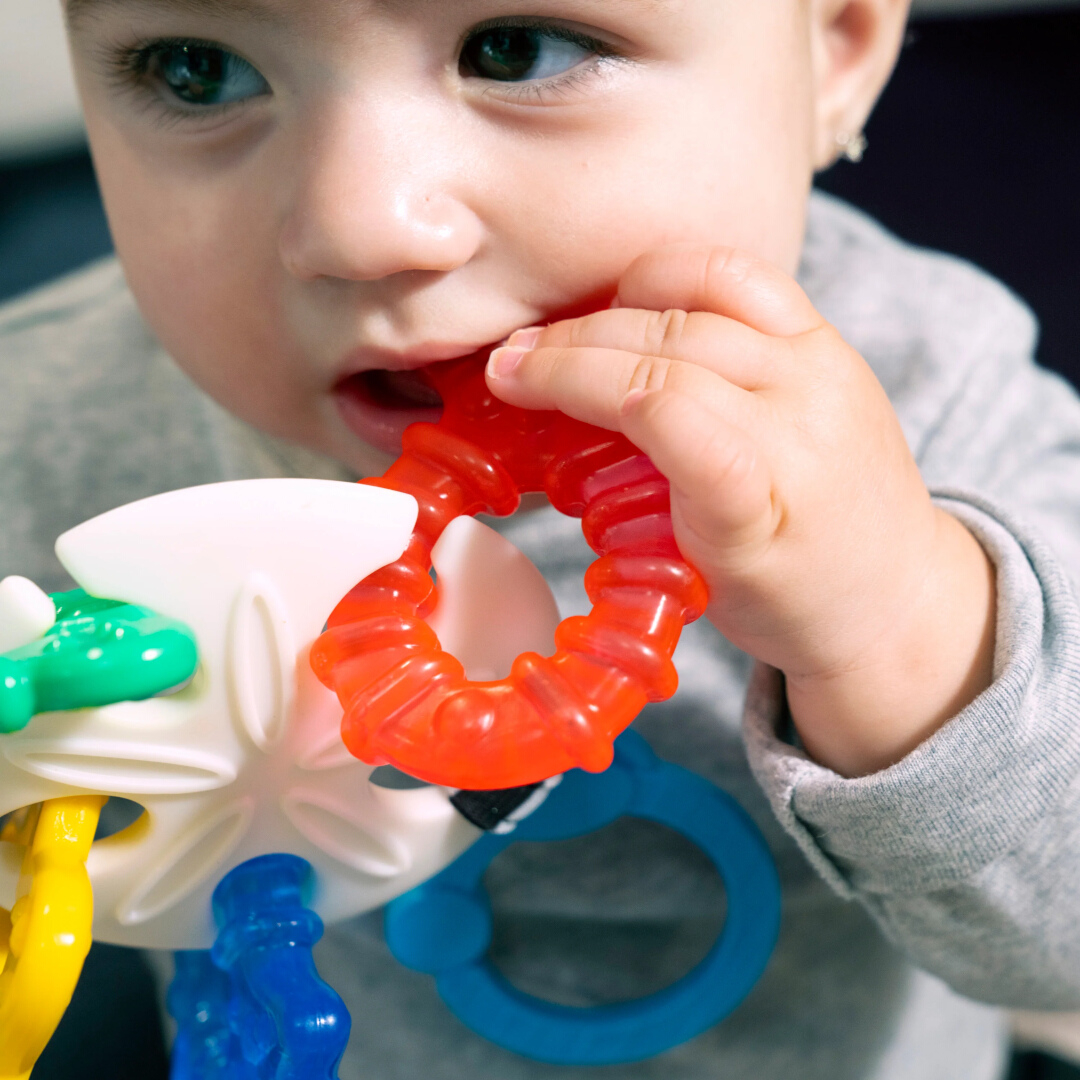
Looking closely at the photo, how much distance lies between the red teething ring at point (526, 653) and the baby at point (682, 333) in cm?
2

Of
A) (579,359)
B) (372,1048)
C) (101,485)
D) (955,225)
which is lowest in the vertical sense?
(372,1048)

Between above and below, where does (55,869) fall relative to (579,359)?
below

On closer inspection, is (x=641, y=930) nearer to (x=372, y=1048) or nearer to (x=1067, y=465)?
(x=372, y=1048)

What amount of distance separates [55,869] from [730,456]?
0.25 metres

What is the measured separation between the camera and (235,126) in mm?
492

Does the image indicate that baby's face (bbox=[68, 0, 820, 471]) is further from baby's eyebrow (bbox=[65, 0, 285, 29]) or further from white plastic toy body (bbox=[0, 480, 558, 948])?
white plastic toy body (bbox=[0, 480, 558, 948])

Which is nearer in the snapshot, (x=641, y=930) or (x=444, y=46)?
(x=444, y=46)

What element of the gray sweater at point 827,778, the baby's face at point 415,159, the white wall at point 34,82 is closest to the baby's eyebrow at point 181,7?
the baby's face at point 415,159

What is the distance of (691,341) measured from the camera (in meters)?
0.43

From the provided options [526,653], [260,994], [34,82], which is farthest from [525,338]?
[34,82]

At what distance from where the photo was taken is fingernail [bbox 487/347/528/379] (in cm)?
44

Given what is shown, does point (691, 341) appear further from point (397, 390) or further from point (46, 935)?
point (46, 935)

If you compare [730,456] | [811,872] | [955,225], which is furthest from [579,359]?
[955,225]

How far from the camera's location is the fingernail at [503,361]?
0.44m
